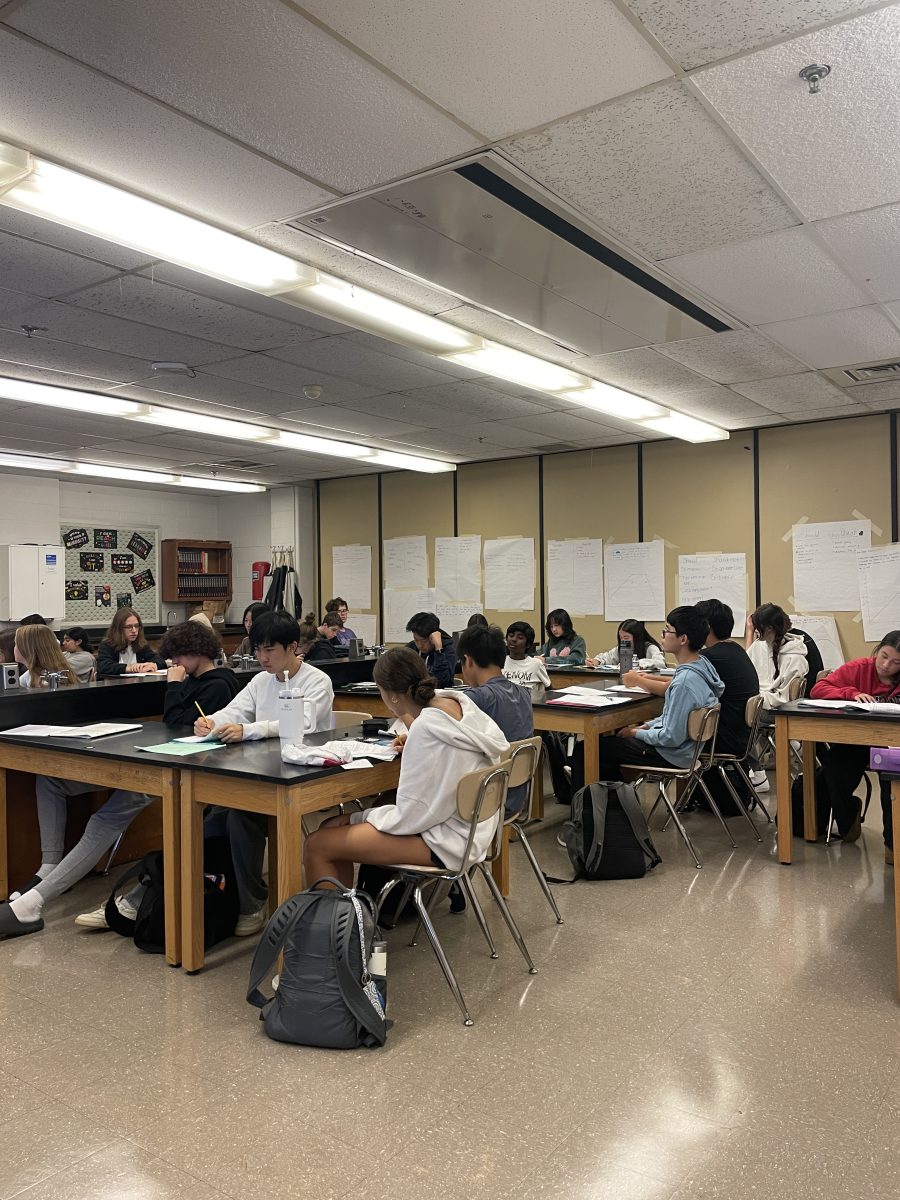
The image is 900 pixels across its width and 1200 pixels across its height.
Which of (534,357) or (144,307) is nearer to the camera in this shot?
(144,307)

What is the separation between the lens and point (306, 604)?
1062cm

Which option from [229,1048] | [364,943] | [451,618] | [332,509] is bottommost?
[229,1048]

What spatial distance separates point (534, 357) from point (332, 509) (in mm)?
5462

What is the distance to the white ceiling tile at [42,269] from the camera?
11.7 ft

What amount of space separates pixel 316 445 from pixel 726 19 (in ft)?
19.5

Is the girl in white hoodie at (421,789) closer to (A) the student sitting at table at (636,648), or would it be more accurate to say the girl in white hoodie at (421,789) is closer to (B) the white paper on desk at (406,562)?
(A) the student sitting at table at (636,648)

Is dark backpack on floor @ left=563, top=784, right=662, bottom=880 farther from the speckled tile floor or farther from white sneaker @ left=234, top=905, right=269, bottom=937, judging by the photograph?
white sneaker @ left=234, top=905, right=269, bottom=937

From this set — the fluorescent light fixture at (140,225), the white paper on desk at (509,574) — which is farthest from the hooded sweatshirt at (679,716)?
the white paper on desk at (509,574)

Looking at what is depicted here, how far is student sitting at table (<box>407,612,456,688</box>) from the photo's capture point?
6.01 metres

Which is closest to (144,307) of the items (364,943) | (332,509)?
(364,943)

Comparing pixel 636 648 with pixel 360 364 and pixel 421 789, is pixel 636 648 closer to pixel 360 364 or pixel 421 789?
pixel 360 364

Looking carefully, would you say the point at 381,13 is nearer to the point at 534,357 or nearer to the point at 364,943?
the point at 364,943

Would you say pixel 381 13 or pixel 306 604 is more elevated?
pixel 381 13

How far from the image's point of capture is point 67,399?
19.6 feet
